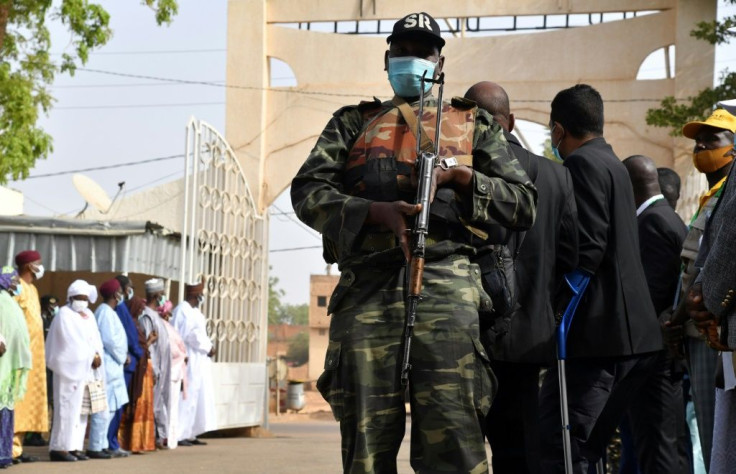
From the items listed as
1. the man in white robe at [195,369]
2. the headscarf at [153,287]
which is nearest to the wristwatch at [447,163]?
the headscarf at [153,287]

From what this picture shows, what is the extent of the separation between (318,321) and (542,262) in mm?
56967

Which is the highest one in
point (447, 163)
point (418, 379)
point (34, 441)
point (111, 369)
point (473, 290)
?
point (447, 163)

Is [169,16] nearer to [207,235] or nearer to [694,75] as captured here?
[207,235]

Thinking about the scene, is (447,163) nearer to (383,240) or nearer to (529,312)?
(383,240)

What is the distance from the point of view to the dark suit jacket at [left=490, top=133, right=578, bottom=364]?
5199mm

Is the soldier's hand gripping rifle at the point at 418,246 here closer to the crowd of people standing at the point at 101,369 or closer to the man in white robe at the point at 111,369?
the crowd of people standing at the point at 101,369

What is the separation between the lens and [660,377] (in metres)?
6.79

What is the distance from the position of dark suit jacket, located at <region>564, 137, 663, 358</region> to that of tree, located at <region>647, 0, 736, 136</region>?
40.4 ft

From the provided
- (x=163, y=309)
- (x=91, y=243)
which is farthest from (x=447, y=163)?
(x=91, y=243)

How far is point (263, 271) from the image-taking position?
18594 mm

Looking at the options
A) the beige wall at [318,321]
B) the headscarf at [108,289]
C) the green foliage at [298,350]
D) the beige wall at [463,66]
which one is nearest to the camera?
the headscarf at [108,289]

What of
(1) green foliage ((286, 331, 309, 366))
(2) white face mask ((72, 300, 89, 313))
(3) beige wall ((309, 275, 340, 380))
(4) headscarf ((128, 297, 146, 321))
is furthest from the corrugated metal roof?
(1) green foliage ((286, 331, 309, 366))

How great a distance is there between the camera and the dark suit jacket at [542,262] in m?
5.20

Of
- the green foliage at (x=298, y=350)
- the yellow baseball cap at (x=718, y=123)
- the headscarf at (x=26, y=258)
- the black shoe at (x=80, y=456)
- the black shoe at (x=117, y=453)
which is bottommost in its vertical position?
the green foliage at (x=298, y=350)
